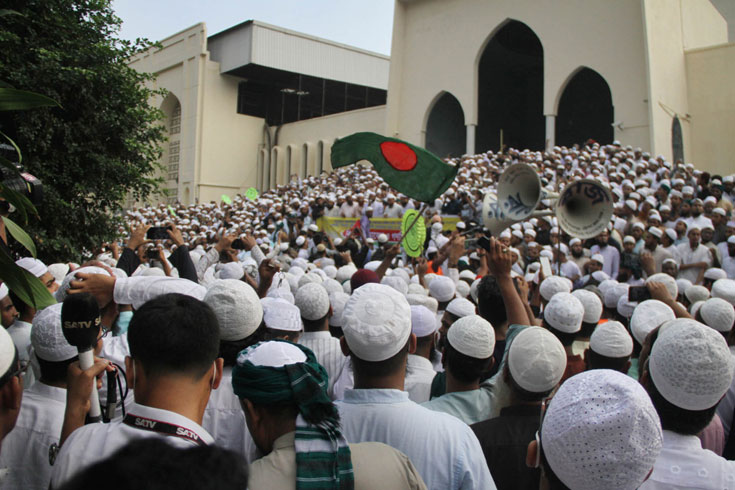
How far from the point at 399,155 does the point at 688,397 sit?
4.15m

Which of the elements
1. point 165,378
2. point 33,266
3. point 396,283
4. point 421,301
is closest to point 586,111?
point 396,283

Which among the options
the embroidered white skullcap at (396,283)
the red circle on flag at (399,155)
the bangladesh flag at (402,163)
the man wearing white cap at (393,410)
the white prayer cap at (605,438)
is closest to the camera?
the white prayer cap at (605,438)

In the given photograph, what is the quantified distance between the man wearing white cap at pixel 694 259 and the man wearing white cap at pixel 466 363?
6.17 metres

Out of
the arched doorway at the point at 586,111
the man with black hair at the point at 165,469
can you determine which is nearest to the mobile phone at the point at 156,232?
the man with black hair at the point at 165,469

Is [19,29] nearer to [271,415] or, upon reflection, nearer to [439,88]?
[271,415]

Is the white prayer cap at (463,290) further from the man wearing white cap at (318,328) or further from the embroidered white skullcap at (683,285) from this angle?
the man wearing white cap at (318,328)

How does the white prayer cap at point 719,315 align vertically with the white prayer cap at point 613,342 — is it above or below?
above

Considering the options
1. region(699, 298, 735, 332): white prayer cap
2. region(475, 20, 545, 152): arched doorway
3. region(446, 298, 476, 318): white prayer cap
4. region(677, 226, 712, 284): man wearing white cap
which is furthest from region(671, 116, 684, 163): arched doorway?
→ region(446, 298, 476, 318): white prayer cap

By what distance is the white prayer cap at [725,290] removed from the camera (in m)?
4.08

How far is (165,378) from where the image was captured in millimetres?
1398

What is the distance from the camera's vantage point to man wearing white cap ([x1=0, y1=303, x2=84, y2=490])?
1880mm

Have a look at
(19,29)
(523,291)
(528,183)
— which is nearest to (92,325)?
(523,291)

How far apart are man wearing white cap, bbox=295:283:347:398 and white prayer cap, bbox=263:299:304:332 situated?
0.42 meters

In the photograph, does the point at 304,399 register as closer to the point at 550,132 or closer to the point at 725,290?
the point at 725,290
